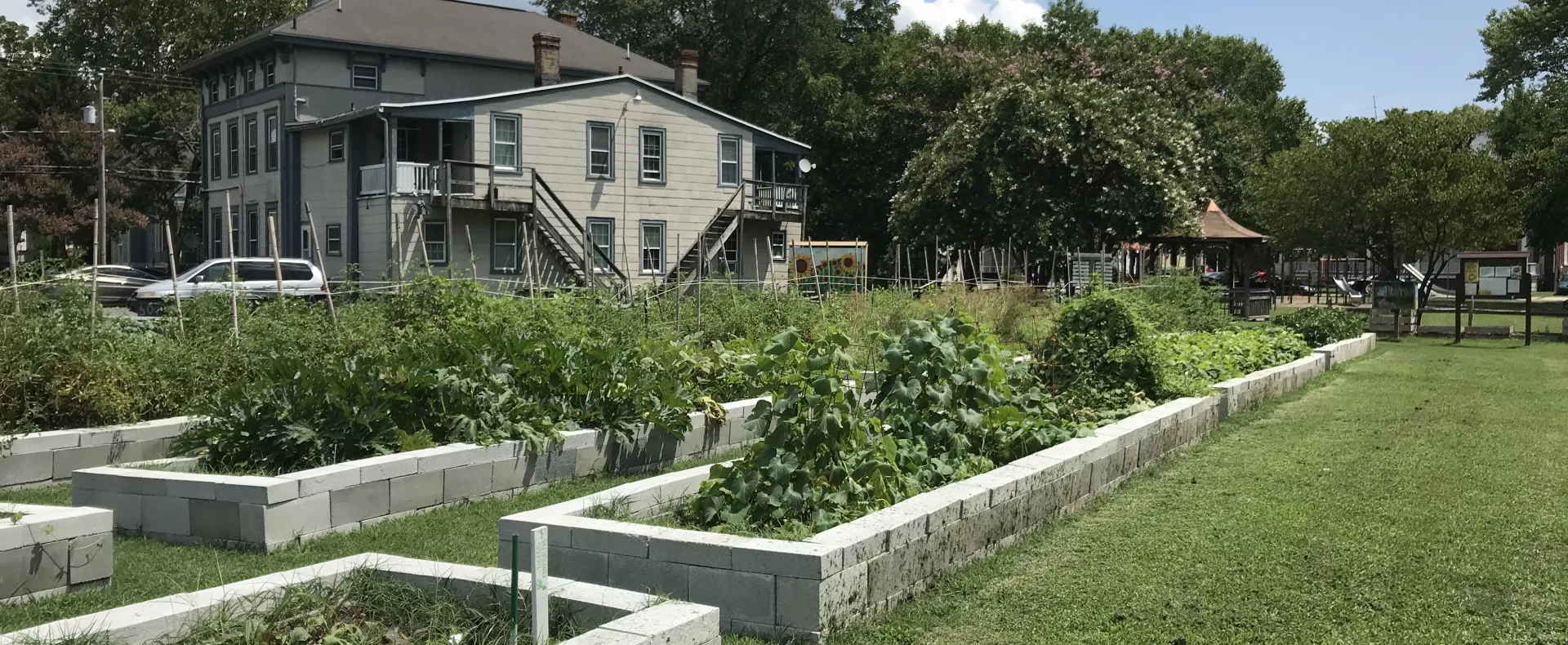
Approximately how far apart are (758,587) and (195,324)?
7.70 metres

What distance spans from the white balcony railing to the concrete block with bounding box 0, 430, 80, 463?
2207cm

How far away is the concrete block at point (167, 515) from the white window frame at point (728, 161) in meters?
29.5

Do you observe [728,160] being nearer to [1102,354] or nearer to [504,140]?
[504,140]

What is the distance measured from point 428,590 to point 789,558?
1435 millimetres

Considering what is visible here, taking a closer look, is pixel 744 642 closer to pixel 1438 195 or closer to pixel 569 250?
pixel 569 250

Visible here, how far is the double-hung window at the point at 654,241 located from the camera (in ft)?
114

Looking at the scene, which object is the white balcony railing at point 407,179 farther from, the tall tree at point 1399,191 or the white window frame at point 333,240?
the tall tree at point 1399,191

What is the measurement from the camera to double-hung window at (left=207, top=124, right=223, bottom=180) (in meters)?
39.5

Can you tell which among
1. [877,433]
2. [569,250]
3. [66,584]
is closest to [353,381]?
[66,584]

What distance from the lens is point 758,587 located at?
205 inches

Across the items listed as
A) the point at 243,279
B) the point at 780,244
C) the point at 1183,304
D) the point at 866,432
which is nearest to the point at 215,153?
the point at 243,279

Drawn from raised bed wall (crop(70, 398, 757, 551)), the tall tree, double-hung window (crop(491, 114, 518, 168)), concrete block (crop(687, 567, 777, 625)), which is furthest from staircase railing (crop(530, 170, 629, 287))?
concrete block (crop(687, 567, 777, 625))

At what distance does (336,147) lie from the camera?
33500 millimetres

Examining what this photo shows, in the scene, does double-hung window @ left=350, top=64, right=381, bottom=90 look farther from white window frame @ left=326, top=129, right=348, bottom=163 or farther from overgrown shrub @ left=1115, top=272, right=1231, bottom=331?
overgrown shrub @ left=1115, top=272, right=1231, bottom=331
